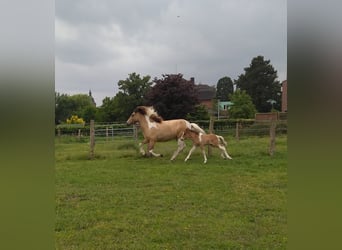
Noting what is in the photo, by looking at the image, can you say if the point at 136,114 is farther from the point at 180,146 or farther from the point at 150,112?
the point at 180,146

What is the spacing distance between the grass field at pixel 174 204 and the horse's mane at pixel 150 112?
1308 mm

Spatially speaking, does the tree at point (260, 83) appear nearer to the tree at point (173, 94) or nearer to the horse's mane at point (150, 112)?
the tree at point (173, 94)

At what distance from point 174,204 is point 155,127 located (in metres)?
4.76

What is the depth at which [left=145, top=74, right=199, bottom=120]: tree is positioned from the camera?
6375 mm

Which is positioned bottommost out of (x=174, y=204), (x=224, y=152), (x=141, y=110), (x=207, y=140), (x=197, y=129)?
(x=174, y=204)

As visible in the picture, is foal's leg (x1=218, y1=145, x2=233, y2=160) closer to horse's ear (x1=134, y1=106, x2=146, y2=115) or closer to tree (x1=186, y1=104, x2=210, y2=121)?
tree (x1=186, y1=104, x2=210, y2=121)

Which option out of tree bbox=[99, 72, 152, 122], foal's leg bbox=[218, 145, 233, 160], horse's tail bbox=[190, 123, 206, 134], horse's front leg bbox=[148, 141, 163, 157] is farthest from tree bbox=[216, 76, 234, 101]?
horse's front leg bbox=[148, 141, 163, 157]

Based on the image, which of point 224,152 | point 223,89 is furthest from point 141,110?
point 223,89

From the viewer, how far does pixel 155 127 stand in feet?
28.3

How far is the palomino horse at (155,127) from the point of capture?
8312mm

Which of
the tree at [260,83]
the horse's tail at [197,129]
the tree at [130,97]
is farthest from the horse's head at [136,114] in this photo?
the tree at [260,83]
